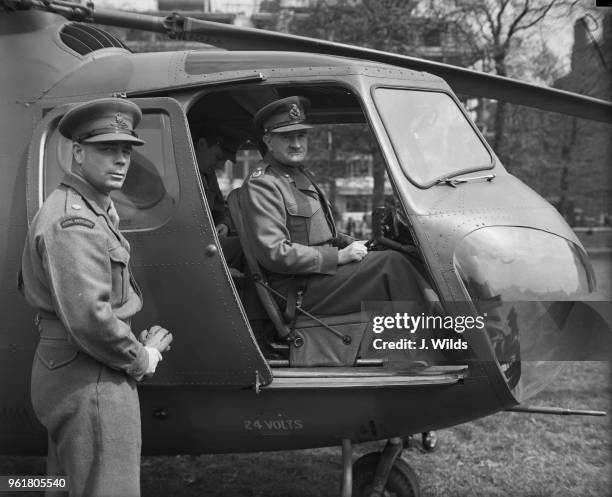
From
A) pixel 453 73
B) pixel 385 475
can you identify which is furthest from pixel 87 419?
pixel 453 73

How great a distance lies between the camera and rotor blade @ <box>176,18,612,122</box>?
409cm

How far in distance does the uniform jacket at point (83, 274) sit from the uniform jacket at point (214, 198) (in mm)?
2258

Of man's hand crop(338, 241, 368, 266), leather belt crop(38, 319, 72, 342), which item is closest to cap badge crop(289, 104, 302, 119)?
man's hand crop(338, 241, 368, 266)

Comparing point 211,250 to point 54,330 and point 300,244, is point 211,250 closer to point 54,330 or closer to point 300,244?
point 300,244

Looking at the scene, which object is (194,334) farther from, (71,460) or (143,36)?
(143,36)

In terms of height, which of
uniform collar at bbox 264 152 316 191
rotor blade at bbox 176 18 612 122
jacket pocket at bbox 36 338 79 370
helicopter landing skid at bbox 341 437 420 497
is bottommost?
helicopter landing skid at bbox 341 437 420 497

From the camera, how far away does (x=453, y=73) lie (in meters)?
4.20

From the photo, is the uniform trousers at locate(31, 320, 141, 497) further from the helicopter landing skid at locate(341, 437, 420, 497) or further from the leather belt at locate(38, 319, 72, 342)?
the helicopter landing skid at locate(341, 437, 420, 497)

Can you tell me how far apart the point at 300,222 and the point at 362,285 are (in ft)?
1.62

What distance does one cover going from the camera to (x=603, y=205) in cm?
2223

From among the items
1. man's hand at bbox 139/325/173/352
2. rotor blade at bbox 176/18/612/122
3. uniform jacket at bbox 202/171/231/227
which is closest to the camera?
man's hand at bbox 139/325/173/352

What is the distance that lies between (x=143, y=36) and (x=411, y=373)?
14.5 meters

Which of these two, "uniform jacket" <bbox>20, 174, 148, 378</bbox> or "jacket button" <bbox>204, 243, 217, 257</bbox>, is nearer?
"uniform jacket" <bbox>20, 174, 148, 378</bbox>

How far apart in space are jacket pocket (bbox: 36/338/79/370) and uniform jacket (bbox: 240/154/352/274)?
4.00ft
